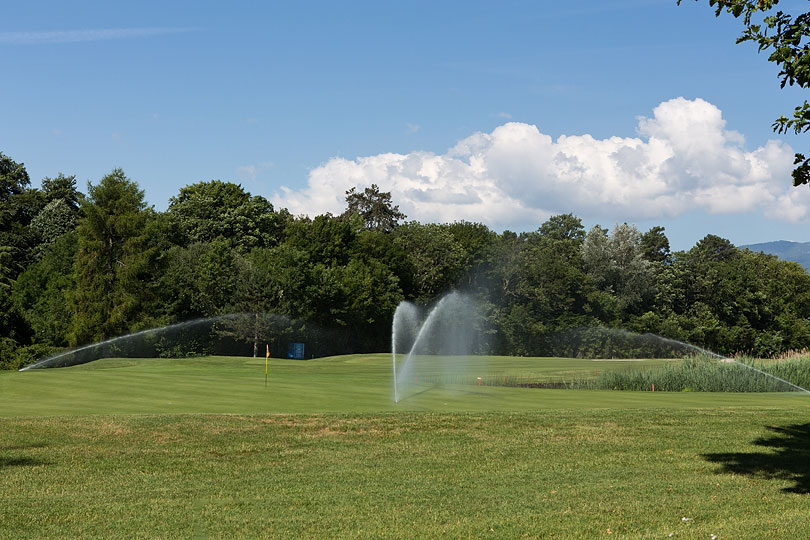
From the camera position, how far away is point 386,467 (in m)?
13.9

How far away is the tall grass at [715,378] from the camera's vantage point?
33281mm

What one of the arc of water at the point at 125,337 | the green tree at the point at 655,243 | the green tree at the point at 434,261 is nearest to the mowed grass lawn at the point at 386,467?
the arc of water at the point at 125,337

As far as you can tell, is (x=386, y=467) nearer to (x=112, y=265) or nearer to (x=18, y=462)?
(x=18, y=462)

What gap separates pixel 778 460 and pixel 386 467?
726 cm

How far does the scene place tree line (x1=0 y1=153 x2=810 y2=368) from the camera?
63.4m

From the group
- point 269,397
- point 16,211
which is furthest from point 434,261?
point 269,397

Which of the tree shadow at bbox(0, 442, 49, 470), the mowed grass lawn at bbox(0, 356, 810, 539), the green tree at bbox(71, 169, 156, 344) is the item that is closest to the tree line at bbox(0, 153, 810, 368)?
the green tree at bbox(71, 169, 156, 344)

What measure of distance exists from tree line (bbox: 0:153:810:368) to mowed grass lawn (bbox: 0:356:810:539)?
40.8m

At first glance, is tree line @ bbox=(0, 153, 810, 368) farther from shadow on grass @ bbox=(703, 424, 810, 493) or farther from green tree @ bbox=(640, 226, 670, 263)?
shadow on grass @ bbox=(703, 424, 810, 493)

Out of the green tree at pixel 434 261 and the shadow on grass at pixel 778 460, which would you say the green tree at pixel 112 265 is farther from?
the shadow on grass at pixel 778 460

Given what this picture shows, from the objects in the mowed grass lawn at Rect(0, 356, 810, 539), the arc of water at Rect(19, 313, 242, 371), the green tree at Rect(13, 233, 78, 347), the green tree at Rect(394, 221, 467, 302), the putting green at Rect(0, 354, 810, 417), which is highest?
the green tree at Rect(394, 221, 467, 302)

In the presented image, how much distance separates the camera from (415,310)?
87188mm

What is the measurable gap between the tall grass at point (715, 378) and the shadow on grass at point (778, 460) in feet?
51.9

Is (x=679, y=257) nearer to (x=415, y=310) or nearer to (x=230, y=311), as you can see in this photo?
(x=415, y=310)
